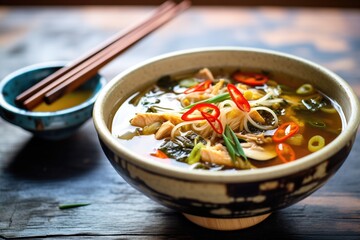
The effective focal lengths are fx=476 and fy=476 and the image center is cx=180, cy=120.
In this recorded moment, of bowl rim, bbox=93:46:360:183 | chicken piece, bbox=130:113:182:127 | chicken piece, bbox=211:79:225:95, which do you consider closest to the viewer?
bowl rim, bbox=93:46:360:183

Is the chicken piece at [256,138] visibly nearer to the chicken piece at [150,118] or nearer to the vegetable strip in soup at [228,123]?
the vegetable strip in soup at [228,123]

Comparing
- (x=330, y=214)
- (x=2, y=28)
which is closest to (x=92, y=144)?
(x=330, y=214)

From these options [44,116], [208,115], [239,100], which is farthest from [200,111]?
[44,116]

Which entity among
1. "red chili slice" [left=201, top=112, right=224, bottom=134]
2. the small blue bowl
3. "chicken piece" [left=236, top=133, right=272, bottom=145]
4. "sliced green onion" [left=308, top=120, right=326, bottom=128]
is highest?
"red chili slice" [left=201, top=112, right=224, bottom=134]

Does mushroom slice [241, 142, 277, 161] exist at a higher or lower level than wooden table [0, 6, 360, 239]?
higher

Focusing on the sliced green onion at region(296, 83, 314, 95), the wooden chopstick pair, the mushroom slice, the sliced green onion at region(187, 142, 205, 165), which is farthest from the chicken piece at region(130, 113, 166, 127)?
the sliced green onion at region(296, 83, 314, 95)

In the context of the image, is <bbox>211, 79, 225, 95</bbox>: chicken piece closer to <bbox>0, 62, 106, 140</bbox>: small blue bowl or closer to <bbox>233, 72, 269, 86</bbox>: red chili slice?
<bbox>233, 72, 269, 86</bbox>: red chili slice

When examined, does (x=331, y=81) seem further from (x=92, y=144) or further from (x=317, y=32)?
(x=317, y=32)
